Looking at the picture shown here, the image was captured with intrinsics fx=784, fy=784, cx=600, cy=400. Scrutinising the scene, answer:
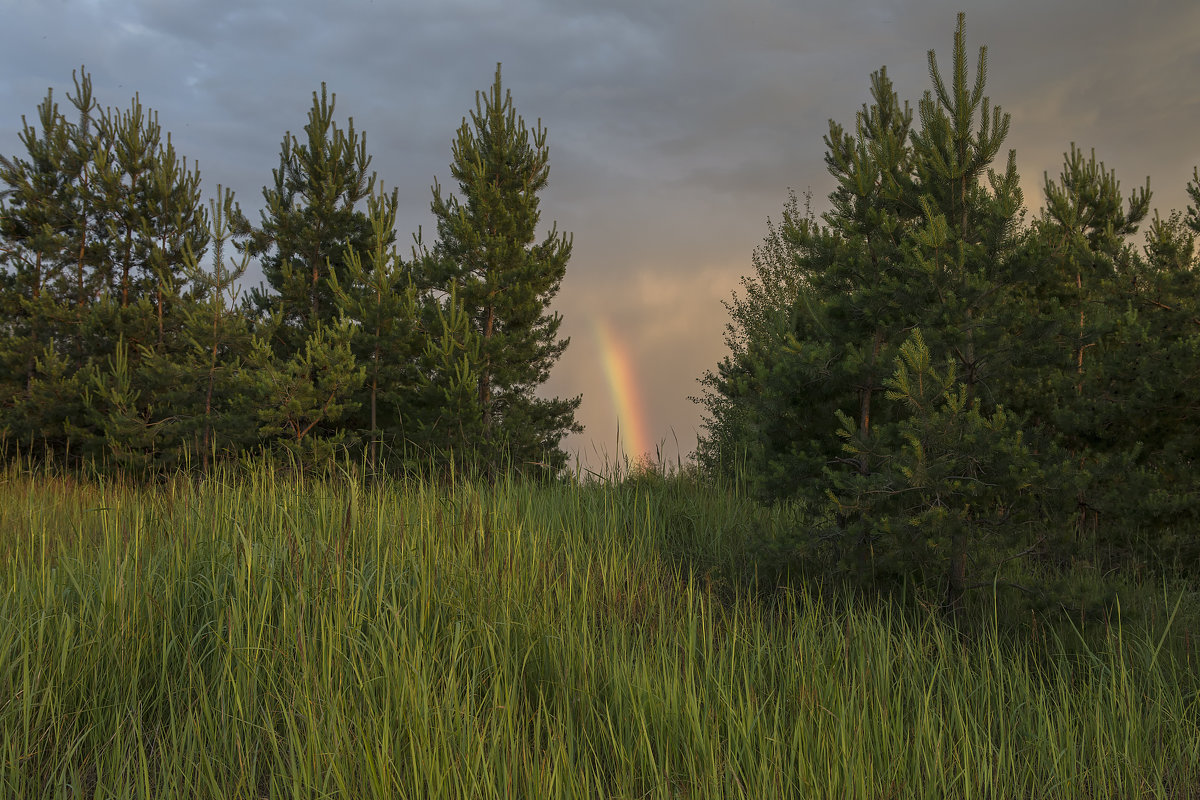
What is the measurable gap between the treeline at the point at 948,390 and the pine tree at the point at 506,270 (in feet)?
29.4

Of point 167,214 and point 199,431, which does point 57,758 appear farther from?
point 167,214

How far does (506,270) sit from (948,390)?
1251cm

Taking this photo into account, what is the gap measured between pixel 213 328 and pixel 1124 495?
46.2 feet

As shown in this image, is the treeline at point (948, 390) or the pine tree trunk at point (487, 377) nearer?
the treeline at point (948, 390)

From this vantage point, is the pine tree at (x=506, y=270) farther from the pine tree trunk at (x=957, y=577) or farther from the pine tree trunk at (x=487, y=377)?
the pine tree trunk at (x=957, y=577)

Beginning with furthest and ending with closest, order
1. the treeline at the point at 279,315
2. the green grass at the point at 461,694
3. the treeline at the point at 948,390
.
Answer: the treeline at the point at 279,315 < the treeline at the point at 948,390 < the green grass at the point at 461,694

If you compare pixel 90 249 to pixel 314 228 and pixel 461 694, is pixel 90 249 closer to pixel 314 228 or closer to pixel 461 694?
pixel 314 228

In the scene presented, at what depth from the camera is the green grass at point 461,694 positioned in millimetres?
3242

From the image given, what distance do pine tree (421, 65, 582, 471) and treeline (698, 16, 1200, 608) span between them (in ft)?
29.4

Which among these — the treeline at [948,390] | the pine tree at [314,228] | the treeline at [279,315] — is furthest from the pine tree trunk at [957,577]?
the pine tree at [314,228]

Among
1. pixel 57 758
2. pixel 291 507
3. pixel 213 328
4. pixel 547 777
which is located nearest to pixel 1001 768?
pixel 547 777

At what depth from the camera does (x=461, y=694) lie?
387cm

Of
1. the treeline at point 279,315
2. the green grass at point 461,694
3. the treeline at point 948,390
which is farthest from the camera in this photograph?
the treeline at point 279,315

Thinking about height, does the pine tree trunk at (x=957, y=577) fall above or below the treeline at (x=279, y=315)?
below
